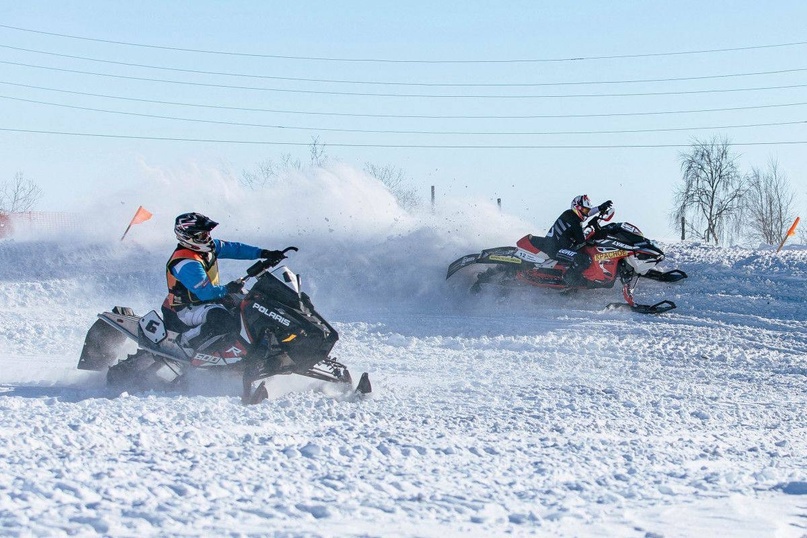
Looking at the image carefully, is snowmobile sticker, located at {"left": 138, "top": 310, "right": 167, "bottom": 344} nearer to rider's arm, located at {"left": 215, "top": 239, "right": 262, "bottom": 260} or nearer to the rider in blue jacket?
the rider in blue jacket

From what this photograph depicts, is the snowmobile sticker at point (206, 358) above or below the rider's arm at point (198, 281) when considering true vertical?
below

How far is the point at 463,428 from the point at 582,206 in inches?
352

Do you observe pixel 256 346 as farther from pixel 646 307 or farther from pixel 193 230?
pixel 646 307

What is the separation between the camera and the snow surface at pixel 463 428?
418 centimetres

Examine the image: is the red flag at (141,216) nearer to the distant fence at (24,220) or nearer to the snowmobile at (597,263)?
the distant fence at (24,220)

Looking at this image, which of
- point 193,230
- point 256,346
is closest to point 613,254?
point 256,346

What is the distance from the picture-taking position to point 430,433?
6.10 m

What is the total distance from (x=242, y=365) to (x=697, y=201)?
45.5m

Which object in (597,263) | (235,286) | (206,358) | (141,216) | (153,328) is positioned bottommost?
(206,358)

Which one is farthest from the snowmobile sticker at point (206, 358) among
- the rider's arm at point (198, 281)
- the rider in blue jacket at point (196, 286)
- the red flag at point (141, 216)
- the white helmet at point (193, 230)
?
the red flag at point (141, 216)

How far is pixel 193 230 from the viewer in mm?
7977

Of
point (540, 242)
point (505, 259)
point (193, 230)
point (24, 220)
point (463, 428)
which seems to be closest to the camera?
point (463, 428)

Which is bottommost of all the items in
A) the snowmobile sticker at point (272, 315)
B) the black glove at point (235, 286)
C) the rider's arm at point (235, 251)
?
the snowmobile sticker at point (272, 315)

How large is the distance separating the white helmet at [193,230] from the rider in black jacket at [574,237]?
812 cm
